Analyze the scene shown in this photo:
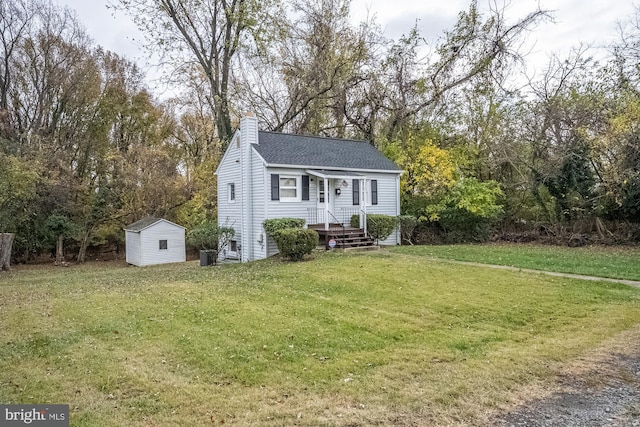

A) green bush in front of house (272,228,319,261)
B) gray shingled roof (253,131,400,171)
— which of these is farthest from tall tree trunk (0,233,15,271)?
green bush in front of house (272,228,319,261)

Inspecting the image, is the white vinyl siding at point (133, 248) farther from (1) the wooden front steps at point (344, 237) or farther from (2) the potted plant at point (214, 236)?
(1) the wooden front steps at point (344, 237)

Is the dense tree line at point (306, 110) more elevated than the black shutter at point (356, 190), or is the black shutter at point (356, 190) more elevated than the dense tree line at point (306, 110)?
the dense tree line at point (306, 110)

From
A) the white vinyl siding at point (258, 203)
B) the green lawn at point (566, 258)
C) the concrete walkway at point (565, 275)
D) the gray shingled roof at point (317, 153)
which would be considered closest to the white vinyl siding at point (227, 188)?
the white vinyl siding at point (258, 203)

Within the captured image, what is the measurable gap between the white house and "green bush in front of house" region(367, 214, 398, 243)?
0.96 ft

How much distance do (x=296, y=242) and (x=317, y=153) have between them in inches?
229

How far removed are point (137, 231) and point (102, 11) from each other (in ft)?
39.7

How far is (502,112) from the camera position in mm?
22141

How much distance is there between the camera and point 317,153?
59.1ft

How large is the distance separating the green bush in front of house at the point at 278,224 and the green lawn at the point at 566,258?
400cm

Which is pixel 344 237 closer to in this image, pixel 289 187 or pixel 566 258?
pixel 289 187

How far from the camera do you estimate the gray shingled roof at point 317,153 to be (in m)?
16.7

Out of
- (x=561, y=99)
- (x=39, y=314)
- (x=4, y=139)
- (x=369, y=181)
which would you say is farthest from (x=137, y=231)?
(x=561, y=99)

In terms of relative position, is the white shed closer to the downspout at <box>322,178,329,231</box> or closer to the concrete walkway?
the downspout at <box>322,178,329,231</box>

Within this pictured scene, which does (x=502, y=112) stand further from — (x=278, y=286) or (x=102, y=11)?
(x=102, y=11)
